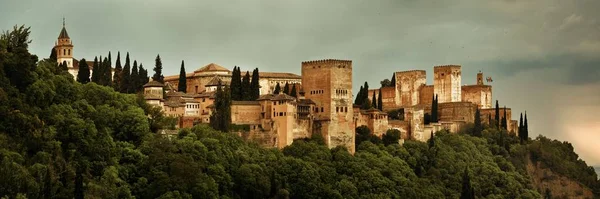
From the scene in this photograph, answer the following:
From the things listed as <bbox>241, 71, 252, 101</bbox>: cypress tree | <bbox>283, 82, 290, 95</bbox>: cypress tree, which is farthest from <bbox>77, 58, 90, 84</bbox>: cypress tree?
<bbox>283, 82, 290, 95</bbox>: cypress tree

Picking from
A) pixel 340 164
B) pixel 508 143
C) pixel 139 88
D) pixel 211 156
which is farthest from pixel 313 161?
pixel 508 143

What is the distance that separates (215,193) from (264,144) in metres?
8.91

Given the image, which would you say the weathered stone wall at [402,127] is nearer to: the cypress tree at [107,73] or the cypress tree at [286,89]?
the cypress tree at [286,89]

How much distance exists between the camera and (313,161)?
61.9 meters

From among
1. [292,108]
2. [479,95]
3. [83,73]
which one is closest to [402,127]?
[292,108]

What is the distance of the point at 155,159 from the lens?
5384 centimetres

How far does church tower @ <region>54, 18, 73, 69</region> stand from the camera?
7250cm

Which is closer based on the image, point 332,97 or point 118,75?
point 332,97

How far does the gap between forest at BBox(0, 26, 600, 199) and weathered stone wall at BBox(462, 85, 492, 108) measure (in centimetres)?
1360

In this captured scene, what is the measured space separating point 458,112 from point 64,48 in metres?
25.4

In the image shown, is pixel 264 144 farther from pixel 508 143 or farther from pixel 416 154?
pixel 508 143

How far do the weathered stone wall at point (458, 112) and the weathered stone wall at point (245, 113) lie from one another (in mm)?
22610

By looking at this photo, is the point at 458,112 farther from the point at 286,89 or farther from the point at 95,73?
the point at 95,73

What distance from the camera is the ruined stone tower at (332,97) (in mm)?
65875
